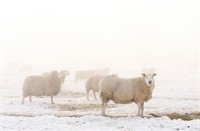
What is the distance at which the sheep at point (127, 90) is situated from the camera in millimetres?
21750

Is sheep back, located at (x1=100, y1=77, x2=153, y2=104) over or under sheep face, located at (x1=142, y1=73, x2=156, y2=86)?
under

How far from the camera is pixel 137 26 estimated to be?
198 m

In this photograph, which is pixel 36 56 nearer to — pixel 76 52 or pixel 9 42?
pixel 76 52

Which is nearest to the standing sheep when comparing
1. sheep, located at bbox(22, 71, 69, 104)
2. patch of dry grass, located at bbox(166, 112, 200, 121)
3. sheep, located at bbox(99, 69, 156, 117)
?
sheep, located at bbox(22, 71, 69, 104)

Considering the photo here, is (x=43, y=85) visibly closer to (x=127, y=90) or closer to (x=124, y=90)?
(x=124, y=90)

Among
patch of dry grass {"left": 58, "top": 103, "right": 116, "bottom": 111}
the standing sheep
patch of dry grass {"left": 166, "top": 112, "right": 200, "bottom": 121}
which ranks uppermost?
the standing sheep

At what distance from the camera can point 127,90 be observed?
21938mm

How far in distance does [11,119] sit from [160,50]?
135m

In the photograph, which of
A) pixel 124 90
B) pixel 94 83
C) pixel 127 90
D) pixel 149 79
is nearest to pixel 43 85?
pixel 94 83

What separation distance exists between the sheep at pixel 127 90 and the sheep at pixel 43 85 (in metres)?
7.54

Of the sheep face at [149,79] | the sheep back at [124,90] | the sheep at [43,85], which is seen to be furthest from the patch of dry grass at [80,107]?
the sheep face at [149,79]

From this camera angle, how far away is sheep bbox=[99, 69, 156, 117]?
2175cm

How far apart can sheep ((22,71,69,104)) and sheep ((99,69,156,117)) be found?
7537 millimetres

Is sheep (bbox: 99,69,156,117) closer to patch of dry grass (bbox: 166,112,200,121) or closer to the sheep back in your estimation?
the sheep back
